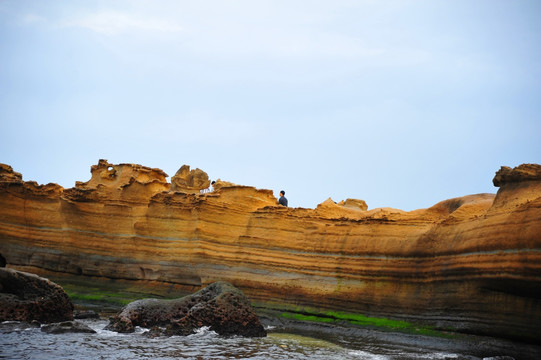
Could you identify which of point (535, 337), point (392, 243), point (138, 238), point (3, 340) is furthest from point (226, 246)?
point (535, 337)

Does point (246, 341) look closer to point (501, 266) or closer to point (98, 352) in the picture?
point (98, 352)

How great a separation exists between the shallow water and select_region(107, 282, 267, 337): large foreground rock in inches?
11.5

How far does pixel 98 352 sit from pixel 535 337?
9.16m

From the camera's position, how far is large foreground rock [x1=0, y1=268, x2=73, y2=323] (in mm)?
14359

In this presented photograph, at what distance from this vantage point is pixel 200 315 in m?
14.6

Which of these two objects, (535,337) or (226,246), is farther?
(226,246)

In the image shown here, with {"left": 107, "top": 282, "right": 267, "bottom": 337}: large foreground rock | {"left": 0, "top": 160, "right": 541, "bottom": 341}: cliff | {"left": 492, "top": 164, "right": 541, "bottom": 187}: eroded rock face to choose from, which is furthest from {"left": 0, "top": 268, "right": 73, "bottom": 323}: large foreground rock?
{"left": 492, "top": 164, "right": 541, "bottom": 187}: eroded rock face

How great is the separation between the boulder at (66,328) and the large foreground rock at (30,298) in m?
0.81

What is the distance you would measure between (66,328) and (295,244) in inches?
316

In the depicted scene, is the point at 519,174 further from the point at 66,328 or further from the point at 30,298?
the point at 30,298

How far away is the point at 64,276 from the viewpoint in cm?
2456

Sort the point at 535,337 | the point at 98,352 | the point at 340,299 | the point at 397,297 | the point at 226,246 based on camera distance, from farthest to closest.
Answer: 1. the point at 226,246
2. the point at 340,299
3. the point at 397,297
4. the point at 535,337
5. the point at 98,352

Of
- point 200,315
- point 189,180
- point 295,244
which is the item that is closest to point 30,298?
point 200,315

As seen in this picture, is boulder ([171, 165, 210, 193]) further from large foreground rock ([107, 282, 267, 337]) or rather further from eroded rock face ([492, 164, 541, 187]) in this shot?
eroded rock face ([492, 164, 541, 187])
